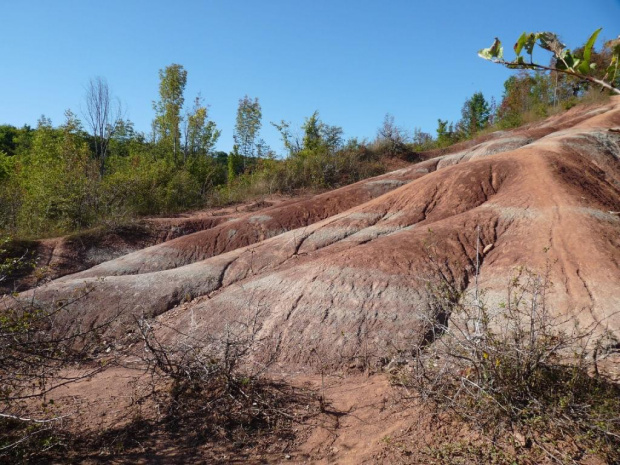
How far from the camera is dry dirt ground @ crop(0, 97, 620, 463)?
14.7ft

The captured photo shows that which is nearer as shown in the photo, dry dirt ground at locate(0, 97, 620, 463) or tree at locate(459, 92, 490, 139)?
dry dirt ground at locate(0, 97, 620, 463)

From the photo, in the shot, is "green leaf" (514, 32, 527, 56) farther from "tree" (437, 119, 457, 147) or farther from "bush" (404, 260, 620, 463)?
"tree" (437, 119, 457, 147)

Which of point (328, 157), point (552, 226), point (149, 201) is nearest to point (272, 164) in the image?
point (328, 157)

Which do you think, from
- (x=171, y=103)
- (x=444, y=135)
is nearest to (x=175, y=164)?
(x=171, y=103)

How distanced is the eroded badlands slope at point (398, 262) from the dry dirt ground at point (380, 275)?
0.08ft

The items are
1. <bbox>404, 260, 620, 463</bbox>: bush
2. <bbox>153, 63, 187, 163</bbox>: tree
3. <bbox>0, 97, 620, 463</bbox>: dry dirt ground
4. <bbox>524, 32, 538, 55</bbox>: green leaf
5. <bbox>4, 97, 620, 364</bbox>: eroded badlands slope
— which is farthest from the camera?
<bbox>153, 63, 187, 163</bbox>: tree

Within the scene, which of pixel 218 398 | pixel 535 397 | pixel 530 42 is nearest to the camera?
pixel 530 42

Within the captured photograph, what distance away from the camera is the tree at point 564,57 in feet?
Answer: 4.27

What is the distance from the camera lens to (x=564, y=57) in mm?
1403

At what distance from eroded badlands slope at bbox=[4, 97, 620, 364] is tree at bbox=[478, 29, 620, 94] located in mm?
2841

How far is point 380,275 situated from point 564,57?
4.81 m

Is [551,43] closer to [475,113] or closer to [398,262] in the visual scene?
[398,262]

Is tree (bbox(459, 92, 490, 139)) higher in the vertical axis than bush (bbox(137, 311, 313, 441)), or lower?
higher

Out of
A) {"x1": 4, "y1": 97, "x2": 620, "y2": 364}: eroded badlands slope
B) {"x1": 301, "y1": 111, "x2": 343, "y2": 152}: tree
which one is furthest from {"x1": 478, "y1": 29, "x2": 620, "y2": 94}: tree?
{"x1": 301, "y1": 111, "x2": 343, "y2": 152}: tree
